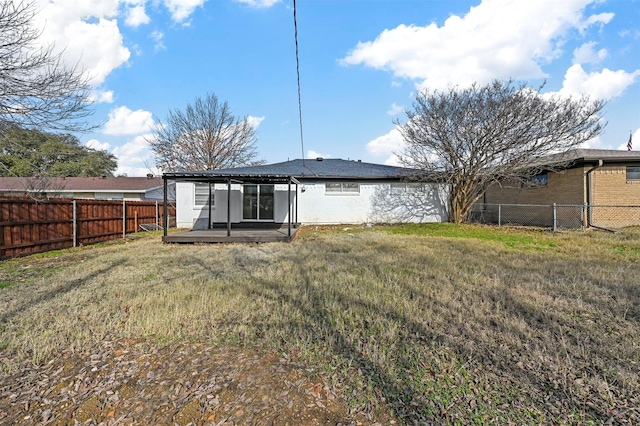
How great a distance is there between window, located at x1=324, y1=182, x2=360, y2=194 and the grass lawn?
8061 mm

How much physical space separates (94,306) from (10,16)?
6777mm

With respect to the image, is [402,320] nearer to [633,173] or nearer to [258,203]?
[258,203]

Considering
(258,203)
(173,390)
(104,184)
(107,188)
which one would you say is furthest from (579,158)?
(104,184)

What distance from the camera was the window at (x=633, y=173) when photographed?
12.6 metres

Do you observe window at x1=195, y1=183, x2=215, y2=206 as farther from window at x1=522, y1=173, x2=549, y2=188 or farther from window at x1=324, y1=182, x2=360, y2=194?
window at x1=522, y1=173, x2=549, y2=188

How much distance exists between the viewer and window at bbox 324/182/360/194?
14852 mm

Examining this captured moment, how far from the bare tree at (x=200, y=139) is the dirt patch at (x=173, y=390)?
2425 cm

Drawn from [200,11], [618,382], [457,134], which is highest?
[200,11]

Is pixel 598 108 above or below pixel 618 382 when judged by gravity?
above

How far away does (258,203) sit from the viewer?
14.2 meters

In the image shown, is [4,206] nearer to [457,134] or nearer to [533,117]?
[457,134]

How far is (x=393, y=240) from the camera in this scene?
9961 millimetres

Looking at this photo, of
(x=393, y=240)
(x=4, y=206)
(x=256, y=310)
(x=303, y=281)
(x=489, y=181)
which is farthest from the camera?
(x=489, y=181)

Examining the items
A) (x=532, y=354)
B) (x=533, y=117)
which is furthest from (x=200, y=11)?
(x=533, y=117)
